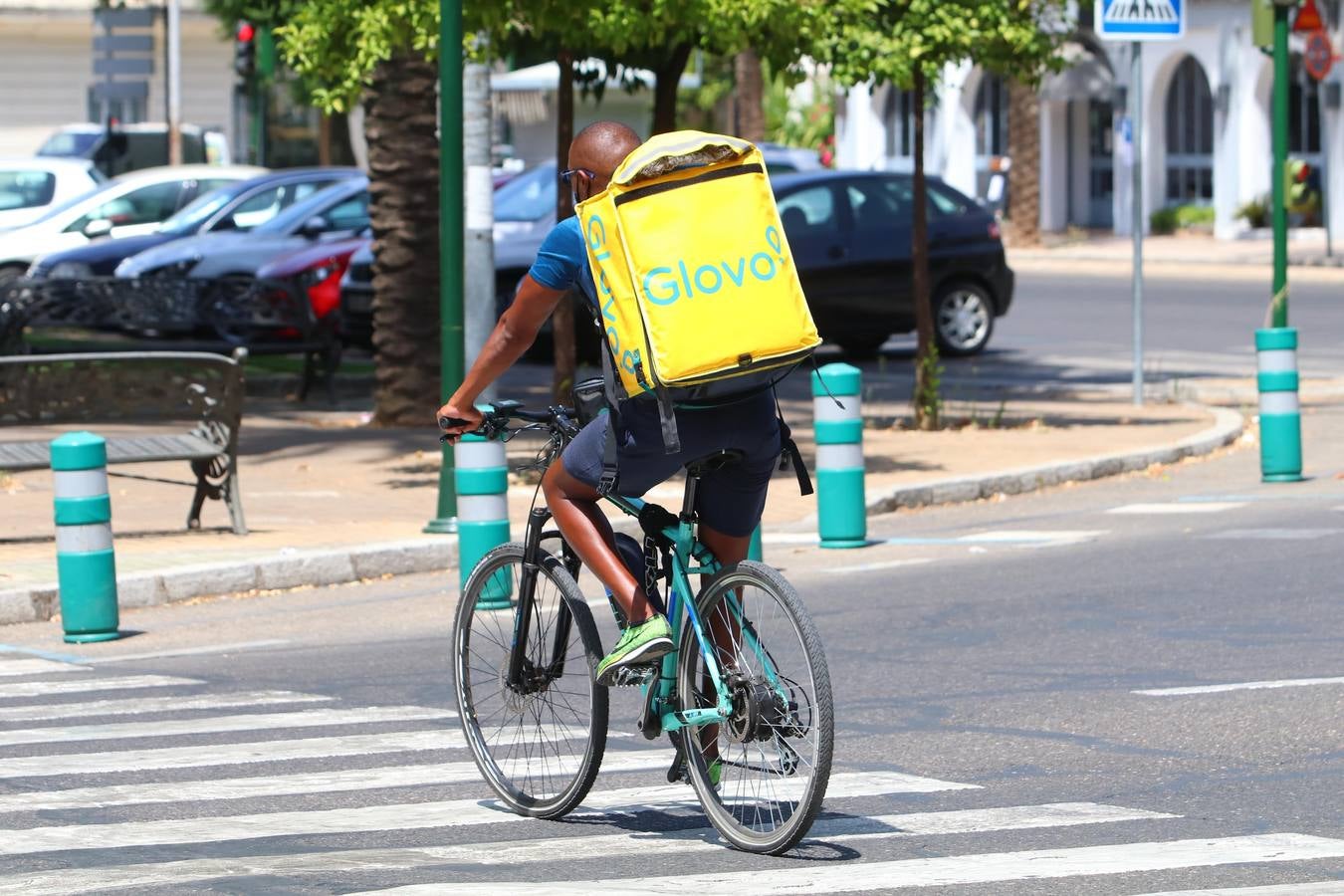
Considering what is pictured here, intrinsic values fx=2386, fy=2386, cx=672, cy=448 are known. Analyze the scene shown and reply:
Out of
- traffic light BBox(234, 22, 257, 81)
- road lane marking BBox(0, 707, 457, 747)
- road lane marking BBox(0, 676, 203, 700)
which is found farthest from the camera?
traffic light BBox(234, 22, 257, 81)

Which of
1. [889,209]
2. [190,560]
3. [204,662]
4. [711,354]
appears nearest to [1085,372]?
[889,209]

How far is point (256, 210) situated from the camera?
80.4 ft

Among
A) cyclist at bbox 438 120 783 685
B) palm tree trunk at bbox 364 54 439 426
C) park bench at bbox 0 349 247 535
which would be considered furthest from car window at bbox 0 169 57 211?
cyclist at bbox 438 120 783 685

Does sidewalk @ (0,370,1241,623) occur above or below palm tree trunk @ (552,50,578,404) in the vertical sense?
below

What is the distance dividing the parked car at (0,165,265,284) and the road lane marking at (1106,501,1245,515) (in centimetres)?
1583

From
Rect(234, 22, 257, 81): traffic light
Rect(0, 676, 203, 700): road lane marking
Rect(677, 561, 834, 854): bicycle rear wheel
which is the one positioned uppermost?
Rect(234, 22, 257, 81): traffic light

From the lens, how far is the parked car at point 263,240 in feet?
72.4

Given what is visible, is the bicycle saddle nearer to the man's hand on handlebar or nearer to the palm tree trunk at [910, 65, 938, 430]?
the man's hand on handlebar

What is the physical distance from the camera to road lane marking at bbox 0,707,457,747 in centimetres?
754

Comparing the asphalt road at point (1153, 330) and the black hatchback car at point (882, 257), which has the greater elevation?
the black hatchback car at point (882, 257)

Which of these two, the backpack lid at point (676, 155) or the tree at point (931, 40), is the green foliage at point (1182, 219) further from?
the backpack lid at point (676, 155)

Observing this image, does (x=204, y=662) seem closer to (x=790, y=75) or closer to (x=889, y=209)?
(x=790, y=75)

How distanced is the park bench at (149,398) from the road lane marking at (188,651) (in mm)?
2564

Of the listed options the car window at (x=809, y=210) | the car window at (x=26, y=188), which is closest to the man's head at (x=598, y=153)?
the car window at (x=809, y=210)
